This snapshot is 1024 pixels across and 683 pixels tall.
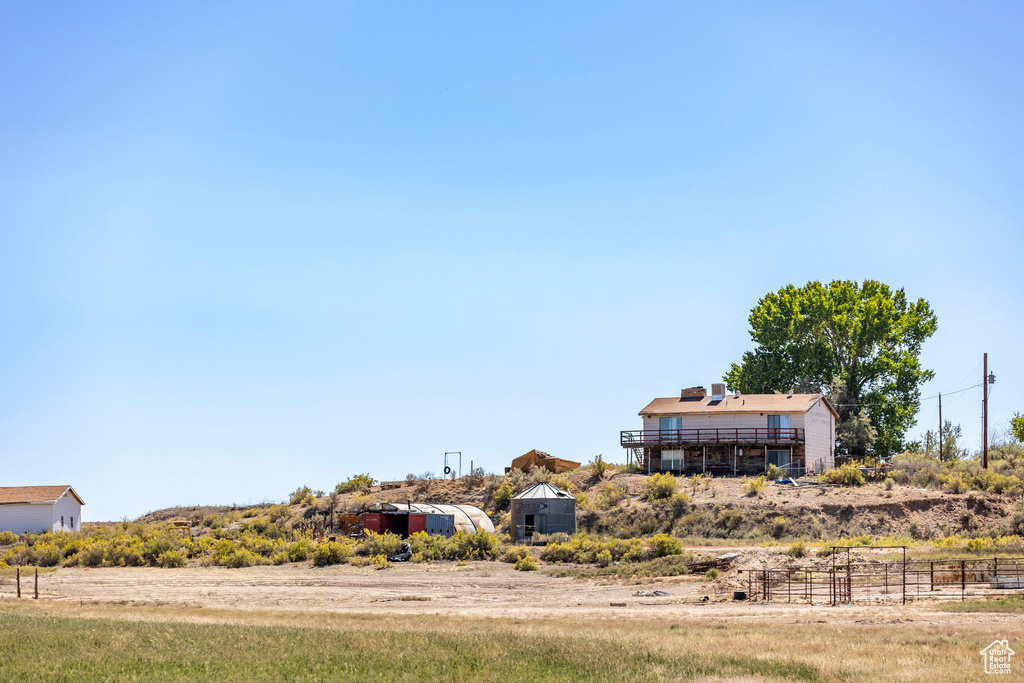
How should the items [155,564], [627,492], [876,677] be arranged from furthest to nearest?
[627,492], [155,564], [876,677]

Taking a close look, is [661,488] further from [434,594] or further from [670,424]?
[434,594]

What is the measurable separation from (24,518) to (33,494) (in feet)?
7.30

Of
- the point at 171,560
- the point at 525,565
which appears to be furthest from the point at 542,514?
the point at 171,560

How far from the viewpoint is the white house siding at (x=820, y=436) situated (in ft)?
243

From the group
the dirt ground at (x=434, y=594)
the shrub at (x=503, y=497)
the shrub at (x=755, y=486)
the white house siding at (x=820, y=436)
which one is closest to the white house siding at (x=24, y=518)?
the dirt ground at (x=434, y=594)

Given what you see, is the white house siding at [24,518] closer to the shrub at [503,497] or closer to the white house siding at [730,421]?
the shrub at [503,497]

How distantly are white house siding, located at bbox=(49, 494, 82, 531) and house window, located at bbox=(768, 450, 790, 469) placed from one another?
53.4m

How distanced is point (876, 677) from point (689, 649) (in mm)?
4468

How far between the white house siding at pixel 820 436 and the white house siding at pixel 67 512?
5615 cm

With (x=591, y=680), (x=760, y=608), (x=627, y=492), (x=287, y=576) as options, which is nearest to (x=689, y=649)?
(x=591, y=680)

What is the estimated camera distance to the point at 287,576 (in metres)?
45.1

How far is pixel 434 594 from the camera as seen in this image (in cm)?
3750

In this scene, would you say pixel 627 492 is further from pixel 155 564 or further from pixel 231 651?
pixel 231 651

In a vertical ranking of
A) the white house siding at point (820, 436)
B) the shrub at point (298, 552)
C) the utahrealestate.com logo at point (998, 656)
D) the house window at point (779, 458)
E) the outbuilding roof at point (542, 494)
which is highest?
the white house siding at point (820, 436)
